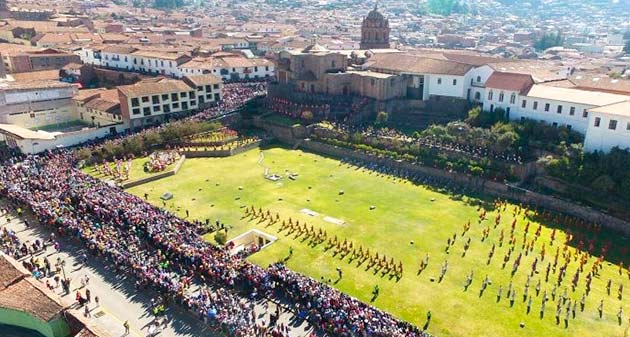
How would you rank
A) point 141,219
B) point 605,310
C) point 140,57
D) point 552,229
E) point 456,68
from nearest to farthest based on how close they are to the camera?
point 605,310 < point 141,219 < point 552,229 < point 456,68 < point 140,57

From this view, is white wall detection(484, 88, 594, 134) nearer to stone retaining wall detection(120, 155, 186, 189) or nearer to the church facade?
the church facade

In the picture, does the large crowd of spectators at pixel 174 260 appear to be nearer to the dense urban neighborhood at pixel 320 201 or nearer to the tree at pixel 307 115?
the dense urban neighborhood at pixel 320 201

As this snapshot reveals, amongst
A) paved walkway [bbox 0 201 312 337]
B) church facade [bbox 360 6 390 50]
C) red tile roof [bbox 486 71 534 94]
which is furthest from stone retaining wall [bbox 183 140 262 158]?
church facade [bbox 360 6 390 50]

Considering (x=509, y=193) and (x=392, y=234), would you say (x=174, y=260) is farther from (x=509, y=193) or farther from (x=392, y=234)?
(x=509, y=193)

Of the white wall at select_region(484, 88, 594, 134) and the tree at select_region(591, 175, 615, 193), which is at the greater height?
the white wall at select_region(484, 88, 594, 134)

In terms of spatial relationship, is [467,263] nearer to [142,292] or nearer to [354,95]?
[142,292]

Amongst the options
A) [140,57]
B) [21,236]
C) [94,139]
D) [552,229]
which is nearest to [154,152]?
[94,139]
